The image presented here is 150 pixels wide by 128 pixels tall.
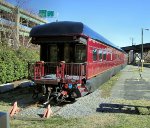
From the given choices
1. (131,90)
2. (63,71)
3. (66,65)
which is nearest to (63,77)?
(63,71)

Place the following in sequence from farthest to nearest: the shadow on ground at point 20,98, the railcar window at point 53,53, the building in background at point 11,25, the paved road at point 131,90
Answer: the building in background at point 11,25, the paved road at point 131,90, the railcar window at point 53,53, the shadow on ground at point 20,98

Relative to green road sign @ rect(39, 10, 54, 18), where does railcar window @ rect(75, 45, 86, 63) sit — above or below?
below

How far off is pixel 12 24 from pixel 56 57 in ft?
67.9

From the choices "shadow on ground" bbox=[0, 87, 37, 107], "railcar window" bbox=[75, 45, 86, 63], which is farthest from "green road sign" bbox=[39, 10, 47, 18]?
"railcar window" bbox=[75, 45, 86, 63]

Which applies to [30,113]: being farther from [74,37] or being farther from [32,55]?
[32,55]

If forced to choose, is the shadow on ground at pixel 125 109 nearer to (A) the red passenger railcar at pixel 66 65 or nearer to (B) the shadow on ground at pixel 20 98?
(A) the red passenger railcar at pixel 66 65

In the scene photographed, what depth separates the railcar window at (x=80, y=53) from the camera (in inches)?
550

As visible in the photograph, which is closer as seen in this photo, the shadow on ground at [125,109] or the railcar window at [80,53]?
the shadow on ground at [125,109]

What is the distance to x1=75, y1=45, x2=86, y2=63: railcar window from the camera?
14.0 meters

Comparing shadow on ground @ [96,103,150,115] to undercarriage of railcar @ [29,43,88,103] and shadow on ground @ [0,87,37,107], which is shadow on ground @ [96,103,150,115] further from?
shadow on ground @ [0,87,37,107]

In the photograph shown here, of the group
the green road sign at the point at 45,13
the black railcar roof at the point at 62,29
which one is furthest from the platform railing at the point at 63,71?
the green road sign at the point at 45,13

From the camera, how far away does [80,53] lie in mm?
14141

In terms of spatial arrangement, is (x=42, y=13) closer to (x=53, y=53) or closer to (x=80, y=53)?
(x=53, y=53)

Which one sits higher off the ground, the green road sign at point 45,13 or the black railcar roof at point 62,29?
the green road sign at point 45,13
